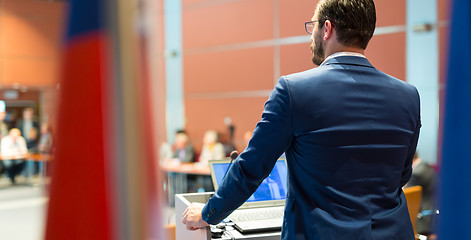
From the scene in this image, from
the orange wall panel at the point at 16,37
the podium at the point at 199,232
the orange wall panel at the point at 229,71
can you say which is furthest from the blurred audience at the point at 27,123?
the podium at the point at 199,232

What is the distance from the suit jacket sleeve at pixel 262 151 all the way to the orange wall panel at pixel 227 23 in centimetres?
608

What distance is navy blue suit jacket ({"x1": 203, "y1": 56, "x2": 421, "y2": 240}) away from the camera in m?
1.16

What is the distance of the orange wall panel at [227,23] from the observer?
723 centimetres

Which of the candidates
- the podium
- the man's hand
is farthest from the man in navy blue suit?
the podium

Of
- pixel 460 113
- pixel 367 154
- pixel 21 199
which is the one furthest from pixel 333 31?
pixel 21 199

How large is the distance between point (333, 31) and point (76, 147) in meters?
0.95

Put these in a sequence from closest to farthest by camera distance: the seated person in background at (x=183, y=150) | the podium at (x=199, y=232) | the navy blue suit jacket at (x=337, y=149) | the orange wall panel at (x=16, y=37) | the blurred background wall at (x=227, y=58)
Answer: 1. the navy blue suit jacket at (x=337, y=149)
2. the podium at (x=199, y=232)
3. the seated person in background at (x=183, y=150)
4. the blurred background wall at (x=227, y=58)
5. the orange wall panel at (x=16, y=37)

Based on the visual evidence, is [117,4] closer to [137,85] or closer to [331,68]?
[137,85]

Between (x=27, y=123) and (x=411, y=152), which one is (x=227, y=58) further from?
(x=411, y=152)

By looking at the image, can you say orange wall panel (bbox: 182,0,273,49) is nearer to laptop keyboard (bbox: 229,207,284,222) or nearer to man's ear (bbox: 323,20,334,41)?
laptop keyboard (bbox: 229,207,284,222)

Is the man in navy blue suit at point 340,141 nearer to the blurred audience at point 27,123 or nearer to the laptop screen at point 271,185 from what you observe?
the laptop screen at point 271,185

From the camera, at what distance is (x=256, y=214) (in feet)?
6.27

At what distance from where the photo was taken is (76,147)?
18.9 inches

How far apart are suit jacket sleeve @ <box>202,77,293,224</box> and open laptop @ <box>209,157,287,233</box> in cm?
55
